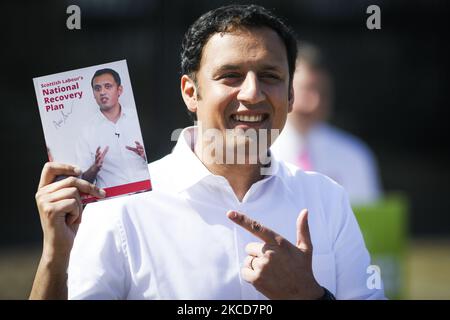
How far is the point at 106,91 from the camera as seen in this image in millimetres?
2100

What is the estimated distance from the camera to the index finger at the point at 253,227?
80.1 inches

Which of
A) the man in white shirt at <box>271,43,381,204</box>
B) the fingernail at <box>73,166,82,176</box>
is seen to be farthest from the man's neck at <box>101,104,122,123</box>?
the man in white shirt at <box>271,43,381,204</box>

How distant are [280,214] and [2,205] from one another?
6.13m

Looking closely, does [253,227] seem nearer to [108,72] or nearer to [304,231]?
[304,231]

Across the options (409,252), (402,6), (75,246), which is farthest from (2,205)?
(75,246)

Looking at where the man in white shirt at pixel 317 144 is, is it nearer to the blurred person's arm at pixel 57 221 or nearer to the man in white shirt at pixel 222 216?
the man in white shirt at pixel 222 216

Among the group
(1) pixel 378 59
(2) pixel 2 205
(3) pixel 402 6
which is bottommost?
(2) pixel 2 205

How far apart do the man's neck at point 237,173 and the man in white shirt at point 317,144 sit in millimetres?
2318

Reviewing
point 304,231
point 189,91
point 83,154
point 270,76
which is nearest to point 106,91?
Result: point 83,154

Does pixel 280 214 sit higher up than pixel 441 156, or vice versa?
pixel 280 214

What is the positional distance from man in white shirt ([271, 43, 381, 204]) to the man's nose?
8.23 ft

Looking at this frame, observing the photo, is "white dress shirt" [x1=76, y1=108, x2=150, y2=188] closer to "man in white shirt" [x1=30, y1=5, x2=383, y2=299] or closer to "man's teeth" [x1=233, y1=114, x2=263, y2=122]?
"man in white shirt" [x1=30, y1=5, x2=383, y2=299]
